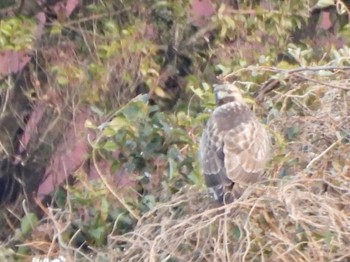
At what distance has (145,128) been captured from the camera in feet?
18.8

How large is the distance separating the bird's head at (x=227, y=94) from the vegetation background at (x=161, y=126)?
4.1 inches

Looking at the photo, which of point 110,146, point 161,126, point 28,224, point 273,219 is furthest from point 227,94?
point 273,219

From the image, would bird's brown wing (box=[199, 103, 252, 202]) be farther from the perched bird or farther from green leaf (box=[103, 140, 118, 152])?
green leaf (box=[103, 140, 118, 152])

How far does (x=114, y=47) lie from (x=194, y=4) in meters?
0.60

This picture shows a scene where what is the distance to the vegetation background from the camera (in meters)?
4.79

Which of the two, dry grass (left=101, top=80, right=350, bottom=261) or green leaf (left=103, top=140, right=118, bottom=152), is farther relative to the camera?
green leaf (left=103, top=140, right=118, bottom=152)

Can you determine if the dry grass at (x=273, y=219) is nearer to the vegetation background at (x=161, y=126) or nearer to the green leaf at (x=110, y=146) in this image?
the vegetation background at (x=161, y=126)

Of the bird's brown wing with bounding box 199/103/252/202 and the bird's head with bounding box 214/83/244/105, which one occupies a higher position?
the bird's head with bounding box 214/83/244/105

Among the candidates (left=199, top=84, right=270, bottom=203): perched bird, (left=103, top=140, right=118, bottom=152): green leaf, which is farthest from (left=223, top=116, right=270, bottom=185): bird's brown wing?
(left=103, top=140, right=118, bottom=152): green leaf

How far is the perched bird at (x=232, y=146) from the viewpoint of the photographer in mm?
5484

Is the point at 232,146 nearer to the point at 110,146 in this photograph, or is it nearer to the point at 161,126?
the point at 161,126

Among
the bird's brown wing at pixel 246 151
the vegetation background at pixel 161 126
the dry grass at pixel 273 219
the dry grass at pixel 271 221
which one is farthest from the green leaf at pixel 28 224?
the bird's brown wing at pixel 246 151

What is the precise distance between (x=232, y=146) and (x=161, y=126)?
12.9 inches

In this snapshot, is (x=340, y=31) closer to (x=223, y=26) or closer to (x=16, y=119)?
(x=223, y=26)
